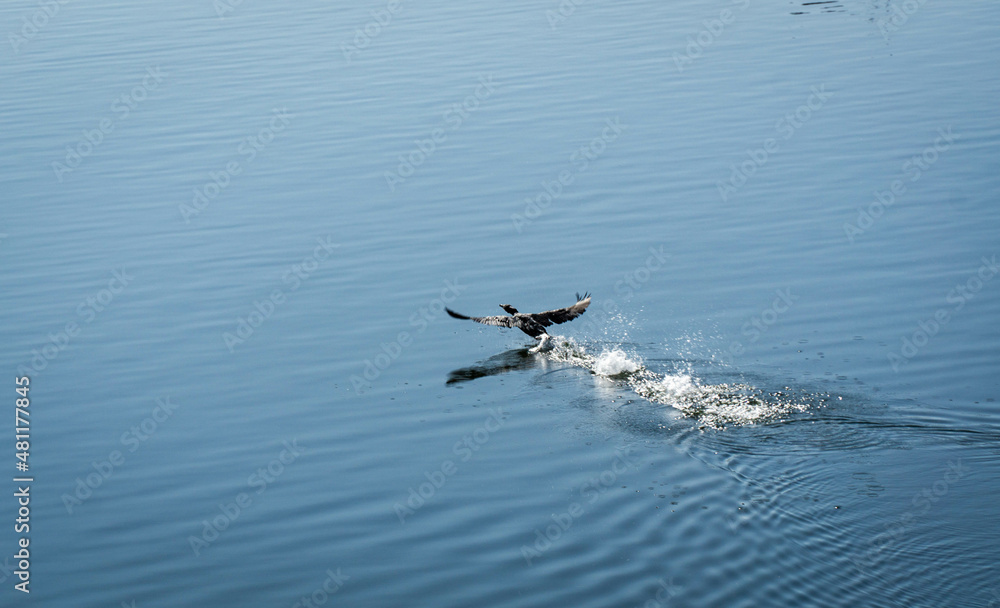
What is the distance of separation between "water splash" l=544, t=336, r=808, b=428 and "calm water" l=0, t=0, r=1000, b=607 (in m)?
0.07

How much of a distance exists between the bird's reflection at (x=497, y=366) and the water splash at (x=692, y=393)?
28.2 inches

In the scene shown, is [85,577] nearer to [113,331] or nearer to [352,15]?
[113,331]

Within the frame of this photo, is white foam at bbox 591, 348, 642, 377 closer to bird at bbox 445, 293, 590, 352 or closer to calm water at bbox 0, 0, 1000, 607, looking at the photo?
calm water at bbox 0, 0, 1000, 607

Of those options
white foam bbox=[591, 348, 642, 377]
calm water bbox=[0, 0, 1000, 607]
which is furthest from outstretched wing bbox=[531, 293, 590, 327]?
white foam bbox=[591, 348, 642, 377]

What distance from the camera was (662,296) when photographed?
1962 cm

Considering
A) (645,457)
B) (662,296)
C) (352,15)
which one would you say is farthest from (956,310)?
(352,15)

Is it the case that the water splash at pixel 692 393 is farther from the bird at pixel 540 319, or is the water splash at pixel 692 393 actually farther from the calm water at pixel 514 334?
the bird at pixel 540 319

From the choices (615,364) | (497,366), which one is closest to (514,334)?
(497,366)

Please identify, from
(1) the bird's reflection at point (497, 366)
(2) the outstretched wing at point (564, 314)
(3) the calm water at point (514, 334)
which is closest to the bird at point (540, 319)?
(2) the outstretched wing at point (564, 314)

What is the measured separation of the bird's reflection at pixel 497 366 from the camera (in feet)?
57.6

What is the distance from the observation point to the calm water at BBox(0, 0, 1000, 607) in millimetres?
12570

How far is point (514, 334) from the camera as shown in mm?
19266

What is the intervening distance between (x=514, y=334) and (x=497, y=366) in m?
1.50

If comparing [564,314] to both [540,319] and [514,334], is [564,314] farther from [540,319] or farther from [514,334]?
[514,334]
